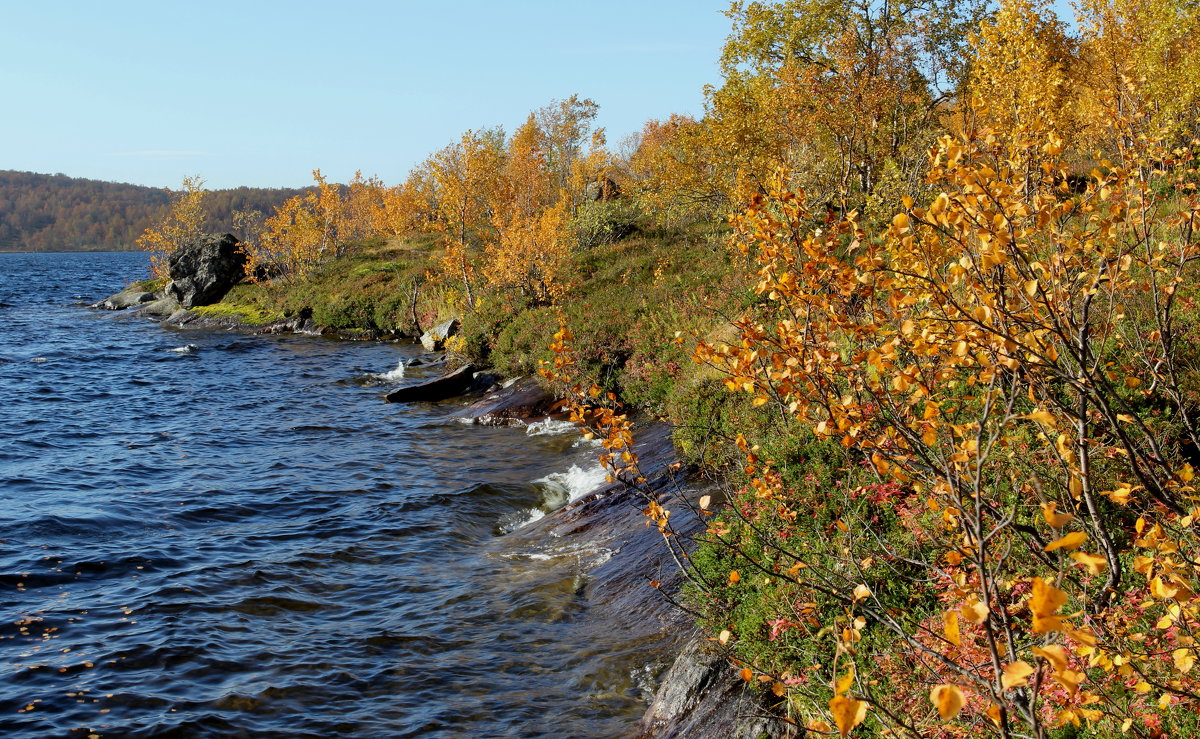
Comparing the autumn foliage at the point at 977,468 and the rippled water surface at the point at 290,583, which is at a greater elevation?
the autumn foliage at the point at 977,468

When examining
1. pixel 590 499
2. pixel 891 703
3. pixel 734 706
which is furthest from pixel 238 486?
pixel 891 703

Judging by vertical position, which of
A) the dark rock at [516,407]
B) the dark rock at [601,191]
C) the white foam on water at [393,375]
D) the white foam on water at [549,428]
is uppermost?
the dark rock at [601,191]

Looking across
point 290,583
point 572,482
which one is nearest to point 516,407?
point 572,482

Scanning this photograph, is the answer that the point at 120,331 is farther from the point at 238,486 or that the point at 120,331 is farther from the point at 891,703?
the point at 891,703

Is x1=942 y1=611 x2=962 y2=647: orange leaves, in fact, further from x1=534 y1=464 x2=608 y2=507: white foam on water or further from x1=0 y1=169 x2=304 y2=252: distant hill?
x1=0 y1=169 x2=304 y2=252: distant hill

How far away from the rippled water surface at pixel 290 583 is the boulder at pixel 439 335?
281 inches

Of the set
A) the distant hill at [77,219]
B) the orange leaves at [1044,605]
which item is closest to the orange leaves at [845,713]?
the orange leaves at [1044,605]

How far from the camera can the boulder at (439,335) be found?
1074 inches

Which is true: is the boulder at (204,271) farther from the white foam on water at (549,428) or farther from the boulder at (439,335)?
the white foam on water at (549,428)

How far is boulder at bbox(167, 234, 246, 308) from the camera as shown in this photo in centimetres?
4062

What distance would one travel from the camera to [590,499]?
462 inches

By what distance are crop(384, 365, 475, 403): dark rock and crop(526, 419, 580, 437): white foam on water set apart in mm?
4235

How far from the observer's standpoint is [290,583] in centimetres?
1012

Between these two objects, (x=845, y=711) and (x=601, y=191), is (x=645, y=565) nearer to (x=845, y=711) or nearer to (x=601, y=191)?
(x=845, y=711)
